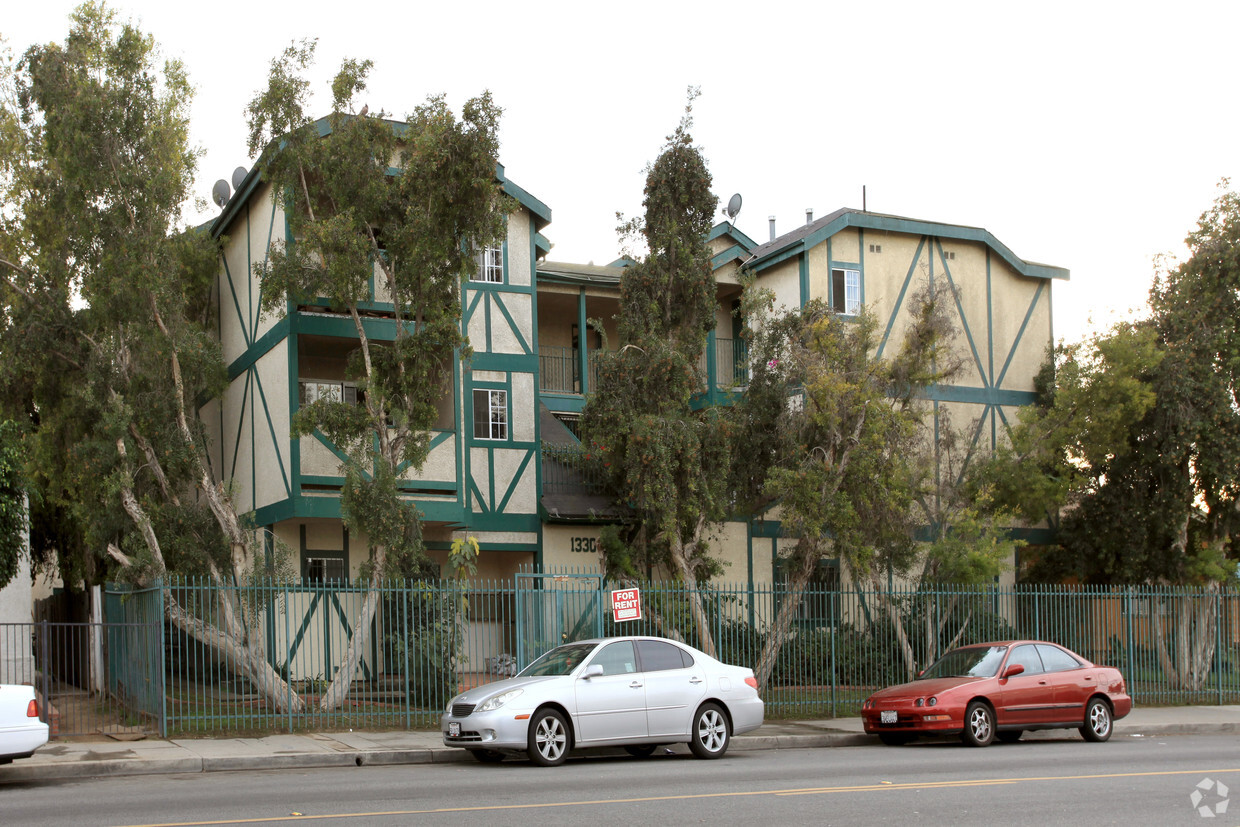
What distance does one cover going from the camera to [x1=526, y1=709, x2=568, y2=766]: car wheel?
43.3 ft

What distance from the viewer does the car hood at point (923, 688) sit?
52.2ft

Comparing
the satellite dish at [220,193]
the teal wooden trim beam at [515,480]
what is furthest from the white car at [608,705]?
the satellite dish at [220,193]

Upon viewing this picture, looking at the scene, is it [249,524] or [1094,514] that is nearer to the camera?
[249,524]

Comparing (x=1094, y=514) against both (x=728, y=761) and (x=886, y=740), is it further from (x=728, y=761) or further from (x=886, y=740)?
(x=728, y=761)

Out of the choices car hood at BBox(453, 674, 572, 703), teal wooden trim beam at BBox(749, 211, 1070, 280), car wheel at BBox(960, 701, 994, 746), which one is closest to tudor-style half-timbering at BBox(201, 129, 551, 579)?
teal wooden trim beam at BBox(749, 211, 1070, 280)

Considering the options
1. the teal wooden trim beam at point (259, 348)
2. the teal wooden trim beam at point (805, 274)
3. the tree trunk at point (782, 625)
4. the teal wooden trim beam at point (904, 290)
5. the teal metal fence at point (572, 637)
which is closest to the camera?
the teal metal fence at point (572, 637)

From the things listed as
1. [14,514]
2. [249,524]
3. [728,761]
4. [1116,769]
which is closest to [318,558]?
[249,524]

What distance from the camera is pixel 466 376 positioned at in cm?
2381

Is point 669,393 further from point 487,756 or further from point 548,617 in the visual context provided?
point 487,756

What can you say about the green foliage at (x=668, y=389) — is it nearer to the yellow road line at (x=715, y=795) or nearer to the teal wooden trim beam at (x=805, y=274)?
the teal wooden trim beam at (x=805, y=274)

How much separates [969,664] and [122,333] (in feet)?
46.7

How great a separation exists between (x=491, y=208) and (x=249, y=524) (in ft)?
27.2

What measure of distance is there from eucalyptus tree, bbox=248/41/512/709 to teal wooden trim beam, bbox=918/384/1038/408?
12.0m

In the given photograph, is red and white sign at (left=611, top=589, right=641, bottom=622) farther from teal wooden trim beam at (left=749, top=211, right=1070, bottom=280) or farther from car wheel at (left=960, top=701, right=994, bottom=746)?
teal wooden trim beam at (left=749, top=211, right=1070, bottom=280)
